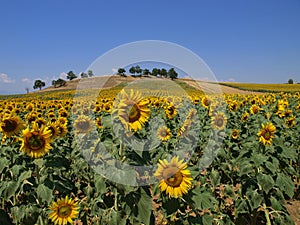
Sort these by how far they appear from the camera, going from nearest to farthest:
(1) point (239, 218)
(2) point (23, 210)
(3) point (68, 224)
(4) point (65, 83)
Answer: (2) point (23, 210), (3) point (68, 224), (1) point (239, 218), (4) point (65, 83)

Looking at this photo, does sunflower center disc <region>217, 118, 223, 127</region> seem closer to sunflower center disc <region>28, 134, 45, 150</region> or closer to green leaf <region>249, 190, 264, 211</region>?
green leaf <region>249, 190, 264, 211</region>

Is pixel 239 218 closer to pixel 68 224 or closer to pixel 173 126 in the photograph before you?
pixel 68 224

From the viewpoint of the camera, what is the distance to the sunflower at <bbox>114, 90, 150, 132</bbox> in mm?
2559

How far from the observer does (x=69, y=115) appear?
7500 mm

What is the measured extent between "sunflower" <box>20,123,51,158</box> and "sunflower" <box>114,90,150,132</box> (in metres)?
1.06

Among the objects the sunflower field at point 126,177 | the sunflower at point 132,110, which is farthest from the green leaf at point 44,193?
the sunflower at point 132,110

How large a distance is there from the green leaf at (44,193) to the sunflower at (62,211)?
321mm

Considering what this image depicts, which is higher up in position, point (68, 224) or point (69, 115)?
point (69, 115)

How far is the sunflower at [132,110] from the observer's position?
101 inches

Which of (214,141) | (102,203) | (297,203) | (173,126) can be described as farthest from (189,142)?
(102,203)

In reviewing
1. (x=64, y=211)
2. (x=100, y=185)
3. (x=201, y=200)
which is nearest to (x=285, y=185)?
(x=201, y=200)

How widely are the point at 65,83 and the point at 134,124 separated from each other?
69.0 m

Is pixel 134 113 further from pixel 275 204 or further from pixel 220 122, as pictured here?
pixel 220 122

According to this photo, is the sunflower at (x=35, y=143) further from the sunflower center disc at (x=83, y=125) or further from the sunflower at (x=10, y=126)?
the sunflower center disc at (x=83, y=125)
